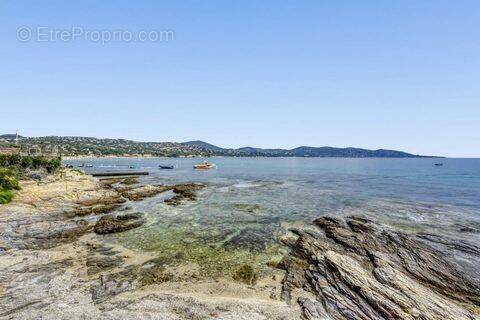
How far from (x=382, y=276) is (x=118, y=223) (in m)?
27.1

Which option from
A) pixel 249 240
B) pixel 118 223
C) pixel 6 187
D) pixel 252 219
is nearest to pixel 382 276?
pixel 249 240

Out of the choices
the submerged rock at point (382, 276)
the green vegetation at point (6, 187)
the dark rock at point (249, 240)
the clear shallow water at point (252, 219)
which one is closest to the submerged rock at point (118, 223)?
the clear shallow water at point (252, 219)

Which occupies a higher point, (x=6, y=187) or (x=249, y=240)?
(x=6, y=187)

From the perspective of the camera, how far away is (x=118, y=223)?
105 ft

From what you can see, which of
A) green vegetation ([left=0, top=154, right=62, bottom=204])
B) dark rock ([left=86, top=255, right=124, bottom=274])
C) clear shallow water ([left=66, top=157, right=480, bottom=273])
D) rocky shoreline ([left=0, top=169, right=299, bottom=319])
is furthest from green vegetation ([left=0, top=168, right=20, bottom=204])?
dark rock ([left=86, top=255, right=124, bottom=274])

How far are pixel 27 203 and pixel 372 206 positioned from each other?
52.8m

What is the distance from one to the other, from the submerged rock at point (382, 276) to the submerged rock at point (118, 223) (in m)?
18.4

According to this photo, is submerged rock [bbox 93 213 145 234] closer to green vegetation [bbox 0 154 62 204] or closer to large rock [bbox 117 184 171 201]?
large rock [bbox 117 184 171 201]

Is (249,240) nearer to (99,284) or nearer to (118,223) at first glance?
(99,284)

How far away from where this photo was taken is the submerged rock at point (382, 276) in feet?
51.0

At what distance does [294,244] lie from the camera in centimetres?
2680

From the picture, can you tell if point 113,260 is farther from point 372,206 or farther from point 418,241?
point 372,206

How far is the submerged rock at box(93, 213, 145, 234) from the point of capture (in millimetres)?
30250

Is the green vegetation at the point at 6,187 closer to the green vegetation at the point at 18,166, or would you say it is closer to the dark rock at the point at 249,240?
the green vegetation at the point at 18,166
